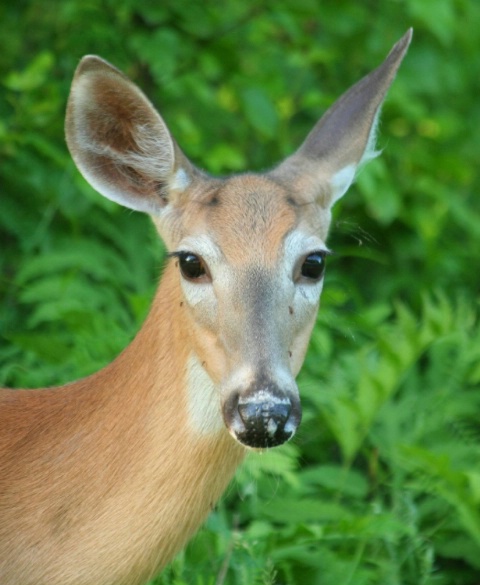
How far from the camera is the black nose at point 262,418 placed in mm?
3303

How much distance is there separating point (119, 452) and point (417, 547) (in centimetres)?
140

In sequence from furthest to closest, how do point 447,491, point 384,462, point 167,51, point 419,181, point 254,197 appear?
point 419,181 → point 167,51 → point 384,462 → point 447,491 → point 254,197

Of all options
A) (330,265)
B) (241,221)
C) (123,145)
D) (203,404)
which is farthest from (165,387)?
(330,265)

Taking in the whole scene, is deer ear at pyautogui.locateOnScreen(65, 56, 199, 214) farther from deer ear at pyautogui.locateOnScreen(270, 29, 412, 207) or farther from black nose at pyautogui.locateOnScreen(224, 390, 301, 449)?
black nose at pyautogui.locateOnScreen(224, 390, 301, 449)

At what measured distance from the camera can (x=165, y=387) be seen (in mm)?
3814

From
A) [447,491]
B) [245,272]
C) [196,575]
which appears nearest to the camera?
[245,272]

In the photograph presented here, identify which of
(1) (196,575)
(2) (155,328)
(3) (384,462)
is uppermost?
(3) (384,462)

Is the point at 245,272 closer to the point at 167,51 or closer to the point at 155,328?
the point at 155,328

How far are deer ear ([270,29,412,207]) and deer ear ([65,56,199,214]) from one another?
15.3 inches

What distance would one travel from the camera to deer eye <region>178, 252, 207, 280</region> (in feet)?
12.3

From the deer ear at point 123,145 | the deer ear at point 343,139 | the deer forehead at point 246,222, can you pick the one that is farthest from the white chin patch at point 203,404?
the deer ear at point 343,139

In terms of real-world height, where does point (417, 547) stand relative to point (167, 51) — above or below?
below

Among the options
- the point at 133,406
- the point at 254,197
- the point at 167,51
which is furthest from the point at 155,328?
the point at 167,51

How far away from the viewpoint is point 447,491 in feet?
15.4
